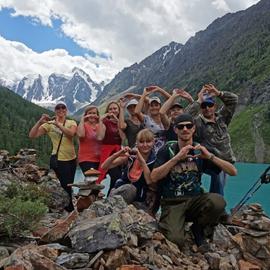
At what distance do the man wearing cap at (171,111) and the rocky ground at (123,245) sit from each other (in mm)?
1928

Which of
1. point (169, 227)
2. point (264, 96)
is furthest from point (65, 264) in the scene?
point (264, 96)

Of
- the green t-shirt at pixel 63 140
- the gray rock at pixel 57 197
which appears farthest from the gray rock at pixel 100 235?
the gray rock at pixel 57 197

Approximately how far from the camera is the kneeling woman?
8086 mm

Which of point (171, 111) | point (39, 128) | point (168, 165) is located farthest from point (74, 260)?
point (39, 128)

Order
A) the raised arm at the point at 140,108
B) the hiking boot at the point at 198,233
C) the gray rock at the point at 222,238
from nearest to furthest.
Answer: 1. the hiking boot at the point at 198,233
2. the gray rock at the point at 222,238
3. the raised arm at the point at 140,108

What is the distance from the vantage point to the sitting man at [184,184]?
7.20 meters

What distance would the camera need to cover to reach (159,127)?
932 cm

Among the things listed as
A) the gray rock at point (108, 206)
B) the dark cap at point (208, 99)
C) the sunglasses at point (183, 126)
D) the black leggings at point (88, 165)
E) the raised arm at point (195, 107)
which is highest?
the dark cap at point (208, 99)

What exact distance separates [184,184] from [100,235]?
190 cm

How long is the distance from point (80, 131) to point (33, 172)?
4765 millimetres

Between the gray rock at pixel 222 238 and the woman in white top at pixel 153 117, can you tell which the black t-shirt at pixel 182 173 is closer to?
the gray rock at pixel 222 238

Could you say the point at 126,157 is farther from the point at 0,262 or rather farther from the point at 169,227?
the point at 0,262

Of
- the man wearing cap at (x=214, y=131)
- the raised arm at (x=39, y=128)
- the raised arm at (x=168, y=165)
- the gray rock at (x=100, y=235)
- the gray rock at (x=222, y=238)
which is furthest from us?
the raised arm at (x=39, y=128)

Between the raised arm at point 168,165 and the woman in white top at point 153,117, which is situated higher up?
the woman in white top at point 153,117
